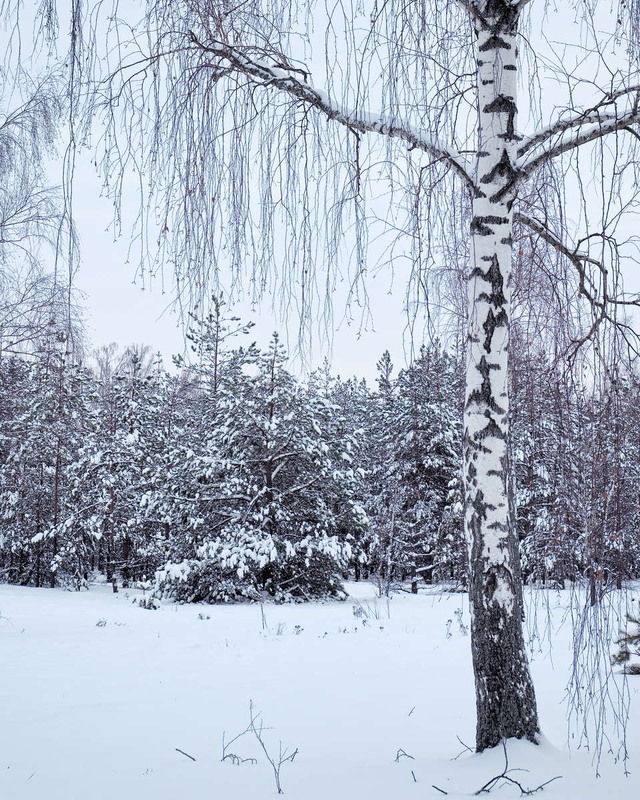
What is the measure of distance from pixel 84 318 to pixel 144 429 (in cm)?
1483

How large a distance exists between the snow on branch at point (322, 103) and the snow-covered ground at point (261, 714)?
2932 millimetres

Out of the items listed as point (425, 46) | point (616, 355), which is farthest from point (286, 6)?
point (616, 355)

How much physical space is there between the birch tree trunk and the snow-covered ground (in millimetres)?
248

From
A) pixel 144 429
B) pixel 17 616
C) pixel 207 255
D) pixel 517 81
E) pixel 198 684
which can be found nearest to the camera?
pixel 207 255

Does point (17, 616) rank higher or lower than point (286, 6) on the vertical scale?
lower

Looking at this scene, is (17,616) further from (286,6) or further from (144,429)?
(144,429)

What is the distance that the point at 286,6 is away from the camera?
321cm

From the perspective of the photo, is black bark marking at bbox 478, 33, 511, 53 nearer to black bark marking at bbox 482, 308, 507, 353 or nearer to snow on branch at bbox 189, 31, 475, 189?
snow on branch at bbox 189, 31, 475, 189

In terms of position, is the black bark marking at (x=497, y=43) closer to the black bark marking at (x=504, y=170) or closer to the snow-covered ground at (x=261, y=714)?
the black bark marking at (x=504, y=170)

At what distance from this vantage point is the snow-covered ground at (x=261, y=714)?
3094mm

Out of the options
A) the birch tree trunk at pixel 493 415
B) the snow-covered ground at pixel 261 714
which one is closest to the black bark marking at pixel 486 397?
the birch tree trunk at pixel 493 415

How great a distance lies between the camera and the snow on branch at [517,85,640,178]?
316 cm

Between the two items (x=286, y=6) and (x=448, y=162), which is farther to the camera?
(x=448, y=162)

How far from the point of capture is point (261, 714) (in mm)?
4715
